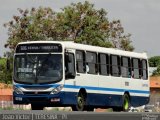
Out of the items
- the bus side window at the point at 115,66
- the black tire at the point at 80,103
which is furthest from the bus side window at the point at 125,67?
the black tire at the point at 80,103

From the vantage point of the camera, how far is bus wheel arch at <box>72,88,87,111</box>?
25875mm

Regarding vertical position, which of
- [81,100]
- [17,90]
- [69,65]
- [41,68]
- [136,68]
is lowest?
[81,100]

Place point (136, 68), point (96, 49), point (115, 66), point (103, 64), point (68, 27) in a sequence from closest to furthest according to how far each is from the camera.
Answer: point (96, 49), point (103, 64), point (115, 66), point (136, 68), point (68, 27)

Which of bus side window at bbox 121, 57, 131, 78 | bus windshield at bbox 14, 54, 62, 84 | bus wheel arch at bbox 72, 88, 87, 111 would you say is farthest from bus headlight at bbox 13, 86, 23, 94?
bus side window at bbox 121, 57, 131, 78

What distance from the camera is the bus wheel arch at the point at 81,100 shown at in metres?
25.9

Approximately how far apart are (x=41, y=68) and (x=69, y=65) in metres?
1.06

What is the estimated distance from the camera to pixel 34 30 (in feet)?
258

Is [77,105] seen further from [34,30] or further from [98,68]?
[34,30]

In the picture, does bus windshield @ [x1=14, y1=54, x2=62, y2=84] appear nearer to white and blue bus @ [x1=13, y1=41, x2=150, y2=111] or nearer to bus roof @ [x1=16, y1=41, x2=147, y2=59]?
white and blue bus @ [x1=13, y1=41, x2=150, y2=111]

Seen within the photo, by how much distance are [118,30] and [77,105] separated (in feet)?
185


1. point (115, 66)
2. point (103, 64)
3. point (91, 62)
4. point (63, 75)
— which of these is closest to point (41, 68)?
point (63, 75)

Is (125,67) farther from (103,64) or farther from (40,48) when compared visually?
(40,48)

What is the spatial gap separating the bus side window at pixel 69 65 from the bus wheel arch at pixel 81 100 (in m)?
0.87

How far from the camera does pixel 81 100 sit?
86.1ft
